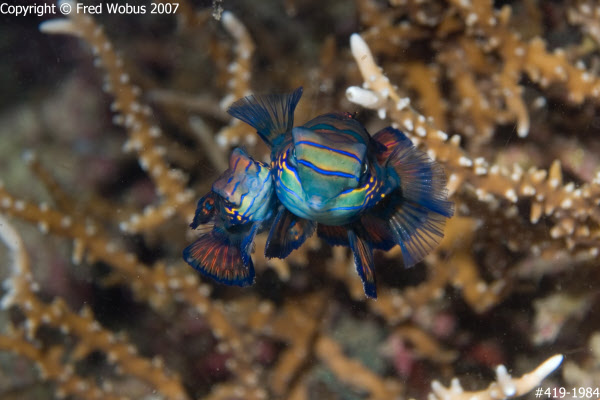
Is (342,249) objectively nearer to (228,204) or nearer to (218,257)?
(218,257)

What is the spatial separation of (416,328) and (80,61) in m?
3.06

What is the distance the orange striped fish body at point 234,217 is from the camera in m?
1.22

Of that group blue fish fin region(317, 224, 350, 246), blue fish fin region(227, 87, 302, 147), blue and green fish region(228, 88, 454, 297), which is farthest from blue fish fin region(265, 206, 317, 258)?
blue fish fin region(227, 87, 302, 147)

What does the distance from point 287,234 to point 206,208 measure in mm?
267

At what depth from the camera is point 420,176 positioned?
1315mm

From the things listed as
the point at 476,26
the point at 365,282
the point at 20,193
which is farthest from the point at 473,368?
the point at 20,193

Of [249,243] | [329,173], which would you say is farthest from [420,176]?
[249,243]

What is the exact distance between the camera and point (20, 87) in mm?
3613

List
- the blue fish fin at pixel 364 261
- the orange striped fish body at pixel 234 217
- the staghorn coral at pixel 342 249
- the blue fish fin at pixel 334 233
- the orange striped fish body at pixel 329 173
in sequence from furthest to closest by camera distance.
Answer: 1. the staghorn coral at pixel 342 249
2. the blue fish fin at pixel 334 233
3. the blue fish fin at pixel 364 261
4. the orange striped fish body at pixel 234 217
5. the orange striped fish body at pixel 329 173

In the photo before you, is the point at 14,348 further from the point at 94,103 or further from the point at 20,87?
the point at 20,87

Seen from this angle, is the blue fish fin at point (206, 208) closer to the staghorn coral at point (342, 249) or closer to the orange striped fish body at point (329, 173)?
the orange striped fish body at point (329, 173)

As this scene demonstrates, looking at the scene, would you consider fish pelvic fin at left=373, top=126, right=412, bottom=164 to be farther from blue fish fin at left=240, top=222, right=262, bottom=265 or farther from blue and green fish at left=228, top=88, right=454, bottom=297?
blue fish fin at left=240, top=222, right=262, bottom=265

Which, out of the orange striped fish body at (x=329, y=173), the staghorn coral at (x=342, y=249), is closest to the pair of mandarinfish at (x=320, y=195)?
the orange striped fish body at (x=329, y=173)

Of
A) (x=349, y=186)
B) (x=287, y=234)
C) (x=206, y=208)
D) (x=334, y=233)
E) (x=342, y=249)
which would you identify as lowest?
(x=342, y=249)
